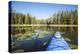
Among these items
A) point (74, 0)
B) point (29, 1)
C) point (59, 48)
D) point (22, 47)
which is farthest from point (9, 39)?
point (74, 0)

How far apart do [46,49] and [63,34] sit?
1.01 ft

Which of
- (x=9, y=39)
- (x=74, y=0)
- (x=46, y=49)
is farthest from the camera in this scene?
(x=74, y=0)

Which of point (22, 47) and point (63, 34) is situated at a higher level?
point (63, 34)

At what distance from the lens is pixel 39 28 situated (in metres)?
2.10

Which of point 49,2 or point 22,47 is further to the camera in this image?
point 49,2

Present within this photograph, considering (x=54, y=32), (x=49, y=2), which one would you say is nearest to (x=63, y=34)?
(x=54, y=32)

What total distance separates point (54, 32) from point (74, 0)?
53 centimetres

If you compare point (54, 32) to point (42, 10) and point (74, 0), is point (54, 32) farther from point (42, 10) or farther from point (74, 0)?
point (74, 0)

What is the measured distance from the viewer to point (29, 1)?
6.82 ft

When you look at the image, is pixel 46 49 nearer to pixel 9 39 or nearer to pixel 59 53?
pixel 59 53

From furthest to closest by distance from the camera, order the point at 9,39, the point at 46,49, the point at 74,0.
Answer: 1. the point at 74,0
2. the point at 46,49
3. the point at 9,39

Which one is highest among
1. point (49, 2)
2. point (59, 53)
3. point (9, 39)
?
point (49, 2)

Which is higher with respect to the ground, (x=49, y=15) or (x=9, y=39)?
(x=49, y=15)

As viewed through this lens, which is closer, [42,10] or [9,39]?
[9,39]
